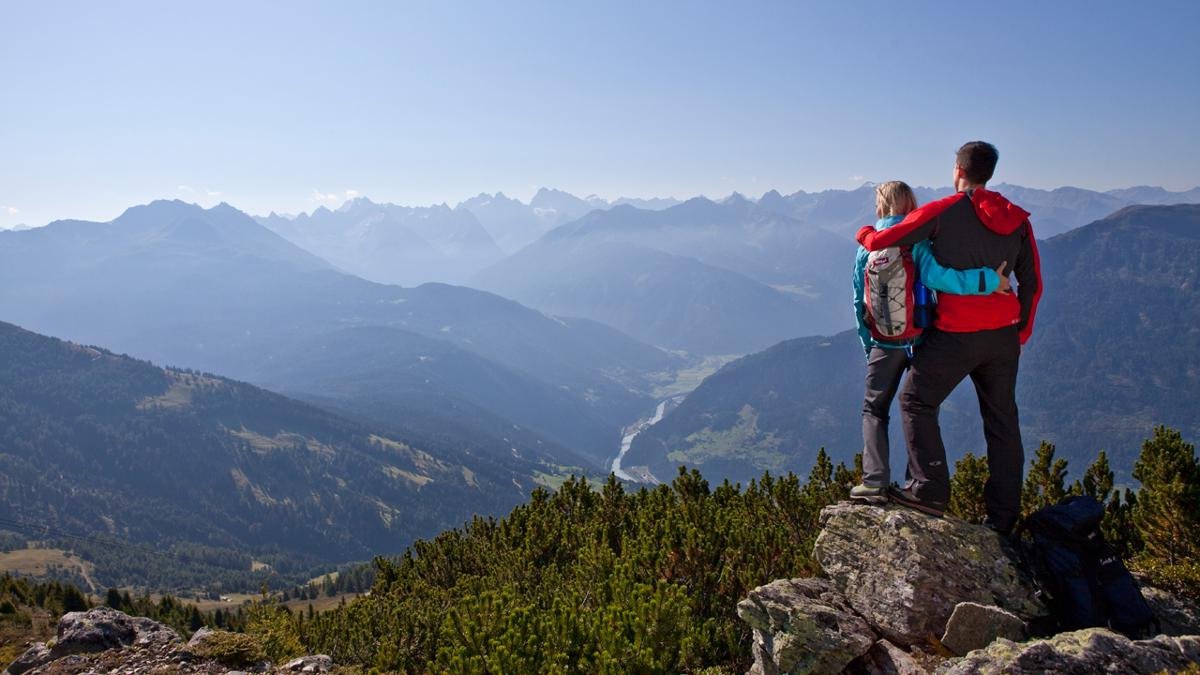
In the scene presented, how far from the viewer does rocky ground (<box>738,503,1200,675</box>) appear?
7.26 m

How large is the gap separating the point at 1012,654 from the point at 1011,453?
316 centimetres

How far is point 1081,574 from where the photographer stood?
764cm

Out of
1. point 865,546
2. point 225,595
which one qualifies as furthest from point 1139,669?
point 225,595

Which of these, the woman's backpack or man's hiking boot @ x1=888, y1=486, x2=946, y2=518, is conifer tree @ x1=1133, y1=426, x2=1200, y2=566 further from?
the woman's backpack

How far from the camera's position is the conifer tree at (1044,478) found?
11555mm

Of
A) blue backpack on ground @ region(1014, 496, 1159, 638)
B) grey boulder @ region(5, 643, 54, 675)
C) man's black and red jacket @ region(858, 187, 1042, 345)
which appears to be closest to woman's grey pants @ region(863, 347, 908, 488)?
man's black and red jacket @ region(858, 187, 1042, 345)

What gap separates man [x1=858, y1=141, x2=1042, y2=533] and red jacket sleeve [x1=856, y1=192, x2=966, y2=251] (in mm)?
13

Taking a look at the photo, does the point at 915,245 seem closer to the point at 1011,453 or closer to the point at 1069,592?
the point at 1011,453

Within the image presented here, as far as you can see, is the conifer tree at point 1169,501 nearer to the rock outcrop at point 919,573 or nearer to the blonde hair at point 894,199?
the rock outcrop at point 919,573

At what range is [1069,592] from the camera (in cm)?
757

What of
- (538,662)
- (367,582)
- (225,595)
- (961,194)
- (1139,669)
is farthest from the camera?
(225,595)

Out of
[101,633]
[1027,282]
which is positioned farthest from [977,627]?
[101,633]

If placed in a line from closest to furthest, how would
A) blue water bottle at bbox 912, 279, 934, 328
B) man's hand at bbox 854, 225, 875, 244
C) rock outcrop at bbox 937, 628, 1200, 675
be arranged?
rock outcrop at bbox 937, 628, 1200, 675 → blue water bottle at bbox 912, 279, 934, 328 → man's hand at bbox 854, 225, 875, 244

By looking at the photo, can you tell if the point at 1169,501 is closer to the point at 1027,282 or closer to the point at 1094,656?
the point at 1027,282
